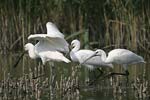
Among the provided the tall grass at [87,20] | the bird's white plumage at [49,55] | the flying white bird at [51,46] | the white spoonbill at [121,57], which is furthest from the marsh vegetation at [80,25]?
the white spoonbill at [121,57]

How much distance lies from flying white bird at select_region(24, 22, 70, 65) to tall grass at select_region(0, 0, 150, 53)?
5.24 metres

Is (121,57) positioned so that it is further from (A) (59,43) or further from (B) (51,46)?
(B) (51,46)

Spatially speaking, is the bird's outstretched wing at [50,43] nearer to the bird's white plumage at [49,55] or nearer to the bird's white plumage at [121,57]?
the bird's white plumage at [49,55]

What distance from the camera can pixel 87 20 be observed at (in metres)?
21.3

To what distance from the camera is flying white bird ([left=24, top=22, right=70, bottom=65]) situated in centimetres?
1323

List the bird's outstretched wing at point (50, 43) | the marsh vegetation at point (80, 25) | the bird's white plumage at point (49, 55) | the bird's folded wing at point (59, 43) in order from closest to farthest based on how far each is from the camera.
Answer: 1. the bird's outstretched wing at point (50, 43)
2. the bird's folded wing at point (59, 43)
3. the bird's white plumage at point (49, 55)
4. the marsh vegetation at point (80, 25)

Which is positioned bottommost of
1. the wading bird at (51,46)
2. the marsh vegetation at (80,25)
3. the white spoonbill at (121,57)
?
the white spoonbill at (121,57)

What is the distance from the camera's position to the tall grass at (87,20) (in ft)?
63.2

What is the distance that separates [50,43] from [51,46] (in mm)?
151

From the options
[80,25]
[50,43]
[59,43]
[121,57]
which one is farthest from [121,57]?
[80,25]

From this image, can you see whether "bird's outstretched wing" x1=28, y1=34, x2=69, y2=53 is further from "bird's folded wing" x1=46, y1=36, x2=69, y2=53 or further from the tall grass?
the tall grass

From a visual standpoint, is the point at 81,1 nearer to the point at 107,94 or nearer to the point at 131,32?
the point at 131,32

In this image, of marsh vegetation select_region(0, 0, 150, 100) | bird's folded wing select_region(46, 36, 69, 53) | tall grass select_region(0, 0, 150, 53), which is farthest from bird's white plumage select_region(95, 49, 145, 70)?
tall grass select_region(0, 0, 150, 53)

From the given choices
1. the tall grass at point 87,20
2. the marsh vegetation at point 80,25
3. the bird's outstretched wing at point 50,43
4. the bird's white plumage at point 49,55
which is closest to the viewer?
the bird's outstretched wing at point 50,43
